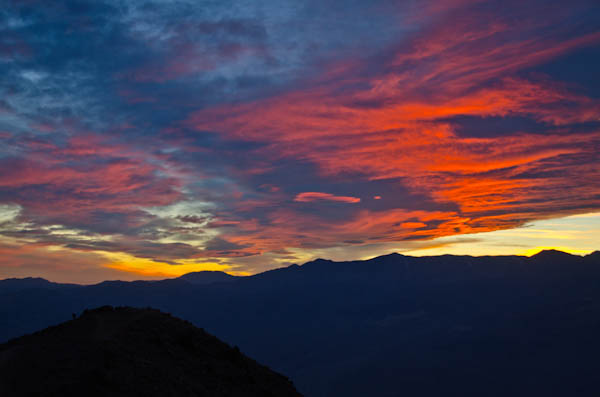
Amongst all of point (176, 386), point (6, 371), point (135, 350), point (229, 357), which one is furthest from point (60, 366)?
point (229, 357)

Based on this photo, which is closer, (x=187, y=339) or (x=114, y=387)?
(x=114, y=387)

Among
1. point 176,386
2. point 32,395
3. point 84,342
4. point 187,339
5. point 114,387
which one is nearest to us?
point 32,395

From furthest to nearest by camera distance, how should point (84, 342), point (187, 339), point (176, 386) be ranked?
point (187, 339)
point (84, 342)
point (176, 386)

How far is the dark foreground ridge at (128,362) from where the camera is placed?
112 feet

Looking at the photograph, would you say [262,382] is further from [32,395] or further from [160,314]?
[32,395]

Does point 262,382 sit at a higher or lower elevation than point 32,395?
lower

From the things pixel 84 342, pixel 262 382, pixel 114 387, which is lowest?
pixel 262 382

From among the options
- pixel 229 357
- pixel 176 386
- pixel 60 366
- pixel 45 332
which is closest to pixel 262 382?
pixel 229 357

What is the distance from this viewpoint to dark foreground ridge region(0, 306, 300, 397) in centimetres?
3409

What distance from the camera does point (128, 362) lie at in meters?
38.6

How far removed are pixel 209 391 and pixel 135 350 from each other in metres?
8.76

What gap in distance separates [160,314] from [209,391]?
727 inches

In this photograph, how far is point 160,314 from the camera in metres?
55.3

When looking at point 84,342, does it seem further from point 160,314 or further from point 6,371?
point 160,314
